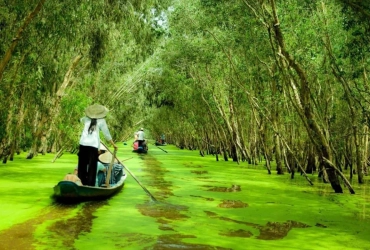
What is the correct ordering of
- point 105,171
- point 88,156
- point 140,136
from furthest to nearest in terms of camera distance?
point 140,136, point 105,171, point 88,156

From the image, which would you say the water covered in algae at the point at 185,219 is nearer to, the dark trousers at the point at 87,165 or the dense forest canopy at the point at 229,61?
the dark trousers at the point at 87,165

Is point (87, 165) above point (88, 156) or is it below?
below

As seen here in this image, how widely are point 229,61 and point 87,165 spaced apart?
1352 cm

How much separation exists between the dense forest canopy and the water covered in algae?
2.37m

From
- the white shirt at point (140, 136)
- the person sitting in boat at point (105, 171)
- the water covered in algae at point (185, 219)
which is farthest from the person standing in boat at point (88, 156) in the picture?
the white shirt at point (140, 136)

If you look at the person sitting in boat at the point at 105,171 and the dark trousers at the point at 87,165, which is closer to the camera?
the dark trousers at the point at 87,165

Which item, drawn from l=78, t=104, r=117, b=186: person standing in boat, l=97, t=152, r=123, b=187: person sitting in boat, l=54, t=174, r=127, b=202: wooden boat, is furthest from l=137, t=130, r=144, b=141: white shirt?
l=54, t=174, r=127, b=202: wooden boat

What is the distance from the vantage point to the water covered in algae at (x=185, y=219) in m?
5.94

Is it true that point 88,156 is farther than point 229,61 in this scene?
No

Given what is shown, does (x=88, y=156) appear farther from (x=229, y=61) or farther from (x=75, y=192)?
(x=229, y=61)

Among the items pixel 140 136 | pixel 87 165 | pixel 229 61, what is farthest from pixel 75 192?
pixel 140 136

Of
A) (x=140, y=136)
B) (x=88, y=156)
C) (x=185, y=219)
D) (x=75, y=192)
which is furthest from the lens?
(x=140, y=136)

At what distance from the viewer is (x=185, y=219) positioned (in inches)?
297

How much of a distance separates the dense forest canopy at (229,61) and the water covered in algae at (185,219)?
237 centimetres
